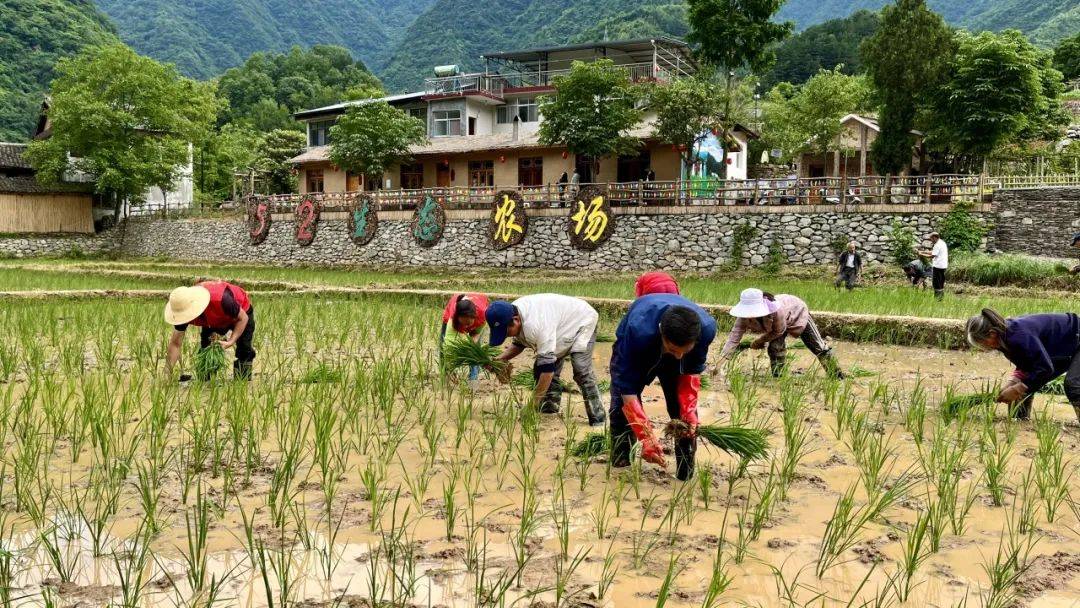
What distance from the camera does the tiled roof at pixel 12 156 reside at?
98.0 ft

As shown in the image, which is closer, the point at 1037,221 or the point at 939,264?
the point at 939,264

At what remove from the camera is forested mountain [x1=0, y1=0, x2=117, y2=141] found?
39.7 m

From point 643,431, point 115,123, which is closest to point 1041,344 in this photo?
point 643,431

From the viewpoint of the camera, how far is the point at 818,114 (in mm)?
28344

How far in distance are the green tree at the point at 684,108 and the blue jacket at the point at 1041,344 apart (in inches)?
592

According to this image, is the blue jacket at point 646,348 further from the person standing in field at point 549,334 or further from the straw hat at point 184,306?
the straw hat at point 184,306

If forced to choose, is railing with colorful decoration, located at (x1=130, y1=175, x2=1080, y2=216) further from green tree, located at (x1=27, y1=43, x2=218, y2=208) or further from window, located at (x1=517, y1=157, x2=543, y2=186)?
green tree, located at (x1=27, y1=43, x2=218, y2=208)

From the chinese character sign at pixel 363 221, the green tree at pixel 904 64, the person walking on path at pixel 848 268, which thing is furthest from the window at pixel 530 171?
the person walking on path at pixel 848 268

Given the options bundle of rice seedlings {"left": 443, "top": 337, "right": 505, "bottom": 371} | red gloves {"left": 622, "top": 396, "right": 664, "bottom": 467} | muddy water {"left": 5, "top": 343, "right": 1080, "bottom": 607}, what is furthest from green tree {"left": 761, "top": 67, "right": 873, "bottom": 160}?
red gloves {"left": 622, "top": 396, "right": 664, "bottom": 467}

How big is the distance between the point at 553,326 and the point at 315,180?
1123 inches

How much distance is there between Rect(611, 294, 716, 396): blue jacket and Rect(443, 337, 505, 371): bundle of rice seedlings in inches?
52.3

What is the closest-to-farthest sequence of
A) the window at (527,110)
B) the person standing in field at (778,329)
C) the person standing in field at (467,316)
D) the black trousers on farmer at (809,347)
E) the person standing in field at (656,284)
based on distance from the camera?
the person standing in field at (656,284) < the person standing in field at (467,316) < the person standing in field at (778,329) < the black trousers on farmer at (809,347) < the window at (527,110)

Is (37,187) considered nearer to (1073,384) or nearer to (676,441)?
(676,441)

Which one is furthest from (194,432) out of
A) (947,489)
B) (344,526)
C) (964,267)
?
(964,267)
